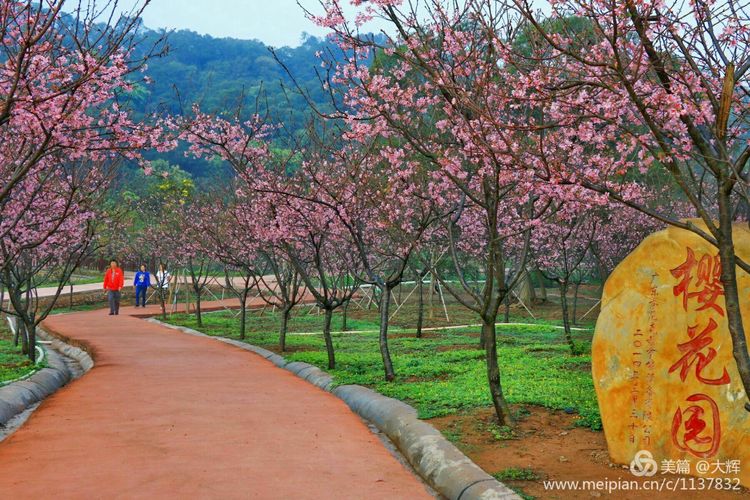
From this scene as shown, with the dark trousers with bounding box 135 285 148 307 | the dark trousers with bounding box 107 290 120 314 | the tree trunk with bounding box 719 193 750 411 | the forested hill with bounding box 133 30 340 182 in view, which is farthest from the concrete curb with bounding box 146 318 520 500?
the forested hill with bounding box 133 30 340 182

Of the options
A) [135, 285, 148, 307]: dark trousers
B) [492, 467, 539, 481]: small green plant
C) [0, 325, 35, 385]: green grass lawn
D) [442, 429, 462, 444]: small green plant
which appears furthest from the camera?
[135, 285, 148, 307]: dark trousers

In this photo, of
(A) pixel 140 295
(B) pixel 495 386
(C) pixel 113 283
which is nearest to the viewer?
(B) pixel 495 386

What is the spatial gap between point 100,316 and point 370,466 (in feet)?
68.4

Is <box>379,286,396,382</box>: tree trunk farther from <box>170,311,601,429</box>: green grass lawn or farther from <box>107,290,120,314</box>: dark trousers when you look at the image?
<box>107,290,120,314</box>: dark trousers

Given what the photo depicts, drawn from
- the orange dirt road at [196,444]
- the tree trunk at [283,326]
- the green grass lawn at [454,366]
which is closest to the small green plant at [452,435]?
the orange dirt road at [196,444]

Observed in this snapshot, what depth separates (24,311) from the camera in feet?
45.9

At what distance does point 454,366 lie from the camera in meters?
12.2

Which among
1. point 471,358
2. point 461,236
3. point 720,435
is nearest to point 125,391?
point 471,358

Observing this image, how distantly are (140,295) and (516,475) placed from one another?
27405mm

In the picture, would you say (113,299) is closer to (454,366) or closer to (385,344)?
(454,366)

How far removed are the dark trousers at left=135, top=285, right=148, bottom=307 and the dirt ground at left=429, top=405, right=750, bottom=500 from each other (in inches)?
962

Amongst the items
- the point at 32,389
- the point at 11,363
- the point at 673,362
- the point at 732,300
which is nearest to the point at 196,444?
the point at 32,389

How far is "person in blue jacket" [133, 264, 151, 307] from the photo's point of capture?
1180 inches

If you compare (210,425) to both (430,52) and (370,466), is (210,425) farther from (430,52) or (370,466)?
(430,52)
